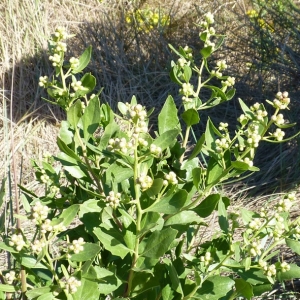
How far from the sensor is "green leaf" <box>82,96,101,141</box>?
912mm

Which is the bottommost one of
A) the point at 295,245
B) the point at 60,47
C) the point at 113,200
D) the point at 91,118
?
the point at 295,245

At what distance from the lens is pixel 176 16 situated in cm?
384

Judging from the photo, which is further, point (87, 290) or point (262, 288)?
point (262, 288)

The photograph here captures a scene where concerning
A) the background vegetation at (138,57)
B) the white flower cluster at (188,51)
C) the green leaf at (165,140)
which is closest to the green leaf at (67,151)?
the green leaf at (165,140)

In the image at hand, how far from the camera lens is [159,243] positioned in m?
0.90

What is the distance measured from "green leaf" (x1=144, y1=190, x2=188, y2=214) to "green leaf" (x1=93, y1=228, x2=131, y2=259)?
9 centimetres

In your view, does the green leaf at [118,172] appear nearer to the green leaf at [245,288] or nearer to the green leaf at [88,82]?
the green leaf at [88,82]

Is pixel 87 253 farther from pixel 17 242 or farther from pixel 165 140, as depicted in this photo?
pixel 165 140

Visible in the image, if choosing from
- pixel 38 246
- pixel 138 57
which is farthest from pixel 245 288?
pixel 138 57

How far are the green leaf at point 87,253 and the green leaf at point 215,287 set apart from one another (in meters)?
0.23

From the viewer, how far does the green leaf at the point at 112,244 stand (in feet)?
2.97

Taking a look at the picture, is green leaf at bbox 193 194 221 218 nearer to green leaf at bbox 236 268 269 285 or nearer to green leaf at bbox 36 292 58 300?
green leaf at bbox 236 268 269 285

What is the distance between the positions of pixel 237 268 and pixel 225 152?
22cm

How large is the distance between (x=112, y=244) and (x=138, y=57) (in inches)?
108
